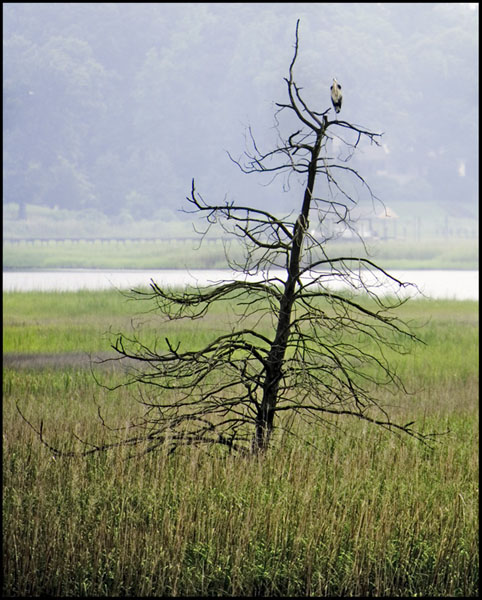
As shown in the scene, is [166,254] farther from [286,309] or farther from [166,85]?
[286,309]

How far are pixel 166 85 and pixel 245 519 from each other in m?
6.62

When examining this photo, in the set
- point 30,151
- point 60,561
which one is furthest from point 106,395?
point 30,151

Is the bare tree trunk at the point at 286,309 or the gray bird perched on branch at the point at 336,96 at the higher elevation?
the gray bird perched on branch at the point at 336,96

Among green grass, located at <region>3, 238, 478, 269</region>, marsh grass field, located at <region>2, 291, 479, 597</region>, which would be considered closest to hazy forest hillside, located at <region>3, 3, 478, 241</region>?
green grass, located at <region>3, 238, 478, 269</region>

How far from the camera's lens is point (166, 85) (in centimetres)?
977

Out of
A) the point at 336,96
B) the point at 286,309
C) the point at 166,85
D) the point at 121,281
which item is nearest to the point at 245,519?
the point at 286,309

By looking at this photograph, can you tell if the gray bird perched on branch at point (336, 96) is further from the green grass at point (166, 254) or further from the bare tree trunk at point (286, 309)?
the green grass at point (166, 254)

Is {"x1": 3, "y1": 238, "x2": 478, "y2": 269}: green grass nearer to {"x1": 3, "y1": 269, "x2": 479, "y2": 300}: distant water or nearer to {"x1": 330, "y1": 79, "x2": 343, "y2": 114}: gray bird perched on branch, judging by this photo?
{"x1": 3, "y1": 269, "x2": 479, "y2": 300}: distant water

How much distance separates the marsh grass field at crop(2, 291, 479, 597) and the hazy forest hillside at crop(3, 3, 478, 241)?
2.39 m

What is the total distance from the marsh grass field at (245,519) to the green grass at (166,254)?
3128mm

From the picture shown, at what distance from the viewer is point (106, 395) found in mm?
6551

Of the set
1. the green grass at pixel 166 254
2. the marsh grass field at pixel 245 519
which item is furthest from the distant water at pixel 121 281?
the marsh grass field at pixel 245 519

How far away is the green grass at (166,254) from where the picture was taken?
9417mm

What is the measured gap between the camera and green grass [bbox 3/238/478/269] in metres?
9.42
